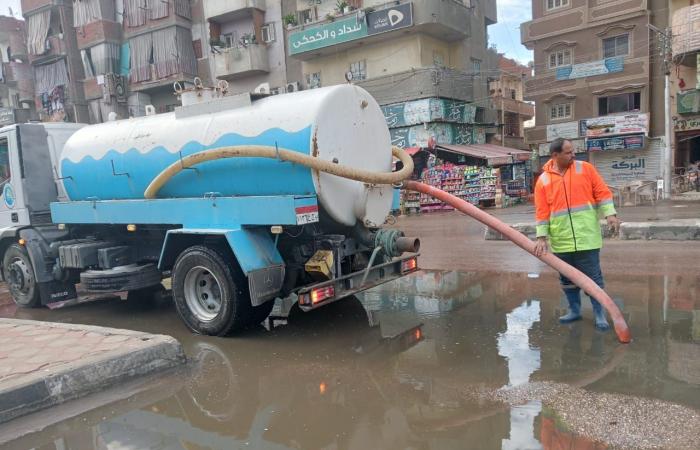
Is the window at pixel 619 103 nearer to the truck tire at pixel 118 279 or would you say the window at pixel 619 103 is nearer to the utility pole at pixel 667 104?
the utility pole at pixel 667 104

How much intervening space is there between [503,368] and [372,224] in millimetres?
2216

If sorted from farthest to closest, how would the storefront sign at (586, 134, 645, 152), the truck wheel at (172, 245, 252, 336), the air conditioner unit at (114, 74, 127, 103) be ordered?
the air conditioner unit at (114, 74, 127, 103)
the storefront sign at (586, 134, 645, 152)
the truck wheel at (172, 245, 252, 336)

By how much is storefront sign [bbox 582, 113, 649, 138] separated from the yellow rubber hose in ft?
72.2

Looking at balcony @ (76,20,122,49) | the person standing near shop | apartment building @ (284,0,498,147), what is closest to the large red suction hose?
the person standing near shop

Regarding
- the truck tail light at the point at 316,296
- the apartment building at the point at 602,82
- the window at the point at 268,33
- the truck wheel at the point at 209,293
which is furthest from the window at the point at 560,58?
the truck wheel at the point at 209,293

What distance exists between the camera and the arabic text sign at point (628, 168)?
24.7m

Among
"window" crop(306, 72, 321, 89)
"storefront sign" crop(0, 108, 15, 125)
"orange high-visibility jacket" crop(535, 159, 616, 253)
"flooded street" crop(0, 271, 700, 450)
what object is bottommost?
"flooded street" crop(0, 271, 700, 450)

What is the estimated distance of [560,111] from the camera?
27016mm

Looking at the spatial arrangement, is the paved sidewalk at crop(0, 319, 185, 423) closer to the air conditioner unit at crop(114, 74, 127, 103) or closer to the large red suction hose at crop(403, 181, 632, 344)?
the large red suction hose at crop(403, 181, 632, 344)

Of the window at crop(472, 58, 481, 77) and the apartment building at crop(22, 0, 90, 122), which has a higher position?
the apartment building at crop(22, 0, 90, 122)

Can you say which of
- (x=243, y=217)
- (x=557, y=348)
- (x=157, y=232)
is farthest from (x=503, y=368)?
(x=157, y=232)

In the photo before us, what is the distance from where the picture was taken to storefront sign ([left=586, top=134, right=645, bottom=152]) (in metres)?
24.0

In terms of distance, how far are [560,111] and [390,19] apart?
10.3m

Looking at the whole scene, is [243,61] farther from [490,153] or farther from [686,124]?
[686,124]
